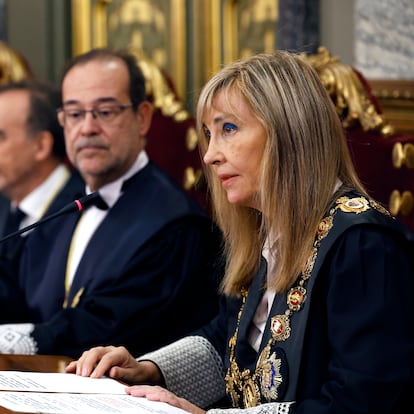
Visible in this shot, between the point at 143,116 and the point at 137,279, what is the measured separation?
0.65 metres

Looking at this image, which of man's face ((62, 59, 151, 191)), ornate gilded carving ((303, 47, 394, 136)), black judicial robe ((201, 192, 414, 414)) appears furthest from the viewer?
man's face ((62, 59, 151, 191))

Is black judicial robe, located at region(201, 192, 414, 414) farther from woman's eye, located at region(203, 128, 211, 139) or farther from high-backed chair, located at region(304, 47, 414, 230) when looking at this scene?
high-backed chair, located at region(304, 47, 414, 230)

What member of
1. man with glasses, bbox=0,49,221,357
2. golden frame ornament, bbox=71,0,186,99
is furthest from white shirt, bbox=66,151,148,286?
golden frame ornament, bbox=71,0,186,99

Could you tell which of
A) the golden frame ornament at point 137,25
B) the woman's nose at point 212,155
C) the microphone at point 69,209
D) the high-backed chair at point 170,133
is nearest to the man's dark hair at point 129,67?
the high-backed chair at point 170,133

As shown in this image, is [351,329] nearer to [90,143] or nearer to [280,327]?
[280,327]

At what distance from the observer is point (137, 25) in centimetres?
592

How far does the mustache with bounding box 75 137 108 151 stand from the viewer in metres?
3.38

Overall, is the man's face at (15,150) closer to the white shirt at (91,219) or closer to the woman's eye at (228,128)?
the white shirt at (91,219)

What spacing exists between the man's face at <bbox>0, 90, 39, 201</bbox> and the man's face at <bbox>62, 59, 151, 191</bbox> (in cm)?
72

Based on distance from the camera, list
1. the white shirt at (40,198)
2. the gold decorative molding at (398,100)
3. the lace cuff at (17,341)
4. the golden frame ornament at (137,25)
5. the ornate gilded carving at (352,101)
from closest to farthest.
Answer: the lace cuff at (17,341) < the ornate gilded carving at (352,101) < the gold decorative molding at (398,100) < the white shirt at (40,198) < the golden frame ornament at (137,25)

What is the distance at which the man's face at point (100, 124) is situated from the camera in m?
Result: 3.38

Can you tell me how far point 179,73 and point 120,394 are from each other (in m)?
3.86

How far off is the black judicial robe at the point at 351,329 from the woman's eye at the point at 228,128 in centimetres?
28

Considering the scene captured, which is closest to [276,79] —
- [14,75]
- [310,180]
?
[310,180]
